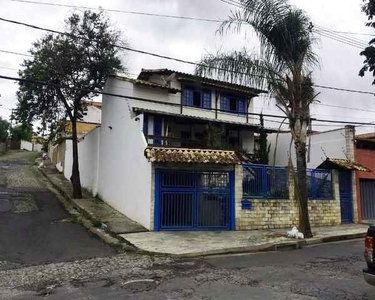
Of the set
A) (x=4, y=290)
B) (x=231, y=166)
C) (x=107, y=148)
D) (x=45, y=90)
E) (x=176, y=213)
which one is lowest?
(x=4, y=290)

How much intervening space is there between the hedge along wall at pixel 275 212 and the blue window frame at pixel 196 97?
9.28 meters

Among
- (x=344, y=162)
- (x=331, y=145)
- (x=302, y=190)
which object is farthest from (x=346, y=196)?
(x=302, y=190)

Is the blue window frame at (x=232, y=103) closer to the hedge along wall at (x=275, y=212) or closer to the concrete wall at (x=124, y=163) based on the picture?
the concrete wall at (x=124, y=163)

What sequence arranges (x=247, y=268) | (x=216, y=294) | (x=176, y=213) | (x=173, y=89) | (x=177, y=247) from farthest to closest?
(x=173, y=89) < (x=176, y=213) < (x=177, y=247) < (x=247, y=268) < (x=216, y=294)

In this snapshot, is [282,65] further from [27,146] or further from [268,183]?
[27,146]

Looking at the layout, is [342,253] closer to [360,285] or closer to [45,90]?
[360,285]

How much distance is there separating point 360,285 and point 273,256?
3364 mm

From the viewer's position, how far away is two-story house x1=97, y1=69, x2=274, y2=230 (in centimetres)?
1327

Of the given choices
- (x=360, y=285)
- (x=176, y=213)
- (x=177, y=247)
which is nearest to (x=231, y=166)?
(x=176, y=213)

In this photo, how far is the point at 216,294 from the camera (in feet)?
20.1

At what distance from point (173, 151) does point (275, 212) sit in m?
4.64

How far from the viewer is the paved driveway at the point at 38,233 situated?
376 inches

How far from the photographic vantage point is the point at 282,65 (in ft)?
42.0

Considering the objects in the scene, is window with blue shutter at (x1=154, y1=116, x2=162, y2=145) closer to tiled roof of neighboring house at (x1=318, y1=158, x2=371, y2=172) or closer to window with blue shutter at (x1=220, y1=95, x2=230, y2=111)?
window with blue shutter at (x1=220, y1=95, x2=230, y2=111)
